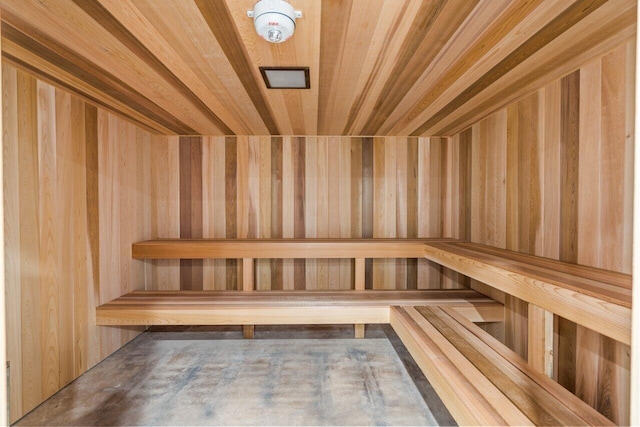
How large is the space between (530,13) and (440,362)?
1.21m

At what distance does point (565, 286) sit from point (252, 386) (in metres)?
1.48

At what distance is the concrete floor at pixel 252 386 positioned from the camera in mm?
1357

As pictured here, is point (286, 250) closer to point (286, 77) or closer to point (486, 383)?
point (286, 77)

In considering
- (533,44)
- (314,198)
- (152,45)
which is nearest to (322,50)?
(152,45)

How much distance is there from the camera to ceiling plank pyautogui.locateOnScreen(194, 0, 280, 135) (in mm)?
923

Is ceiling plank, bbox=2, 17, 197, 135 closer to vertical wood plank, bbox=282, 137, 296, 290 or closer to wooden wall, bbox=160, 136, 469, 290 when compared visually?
wooden wall, bbox=160, 136, 469, 290

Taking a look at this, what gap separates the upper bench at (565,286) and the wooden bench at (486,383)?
264 millimetres

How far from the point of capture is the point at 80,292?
1659 mm

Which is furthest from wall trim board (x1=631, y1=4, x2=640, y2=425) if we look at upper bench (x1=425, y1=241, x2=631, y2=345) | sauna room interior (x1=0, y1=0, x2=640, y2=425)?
upper bench (x1=425, y1=241, x2=631, y2=345)

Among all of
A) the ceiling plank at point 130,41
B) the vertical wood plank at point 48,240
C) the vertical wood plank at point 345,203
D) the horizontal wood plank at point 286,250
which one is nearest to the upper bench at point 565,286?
the horizontal wood plank at point 286,250

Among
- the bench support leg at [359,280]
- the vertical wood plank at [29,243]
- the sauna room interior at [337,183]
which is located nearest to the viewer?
the sauna room interior at [337,183]

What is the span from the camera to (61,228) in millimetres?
1544

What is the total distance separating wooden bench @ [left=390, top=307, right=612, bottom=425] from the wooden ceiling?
117 centimetres

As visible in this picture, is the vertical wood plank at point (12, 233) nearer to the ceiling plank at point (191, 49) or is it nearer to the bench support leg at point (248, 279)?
the ceiling plank at point (191, 49)
